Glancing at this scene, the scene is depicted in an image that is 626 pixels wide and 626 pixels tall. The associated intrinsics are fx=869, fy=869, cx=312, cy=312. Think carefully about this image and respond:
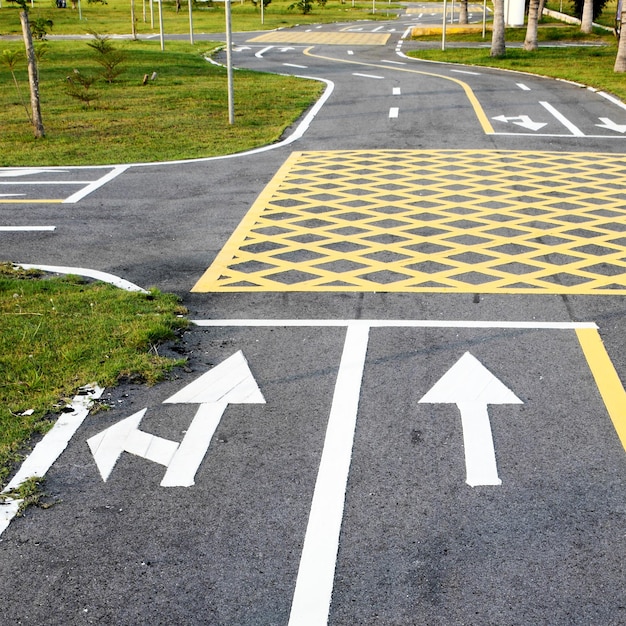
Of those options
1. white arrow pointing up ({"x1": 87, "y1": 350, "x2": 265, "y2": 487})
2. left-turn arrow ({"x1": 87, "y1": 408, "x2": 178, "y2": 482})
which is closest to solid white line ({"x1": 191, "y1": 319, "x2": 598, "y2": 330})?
white arrow pointing up ({"x1": 87, "y1": 350, "x2": 265, "y2": 487})

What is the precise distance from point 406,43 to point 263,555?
41555mm

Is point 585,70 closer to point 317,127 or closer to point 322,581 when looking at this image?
point 317,127

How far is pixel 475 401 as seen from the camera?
6.53 metres

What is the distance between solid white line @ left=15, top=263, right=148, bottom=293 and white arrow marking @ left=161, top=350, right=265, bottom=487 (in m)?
2.23

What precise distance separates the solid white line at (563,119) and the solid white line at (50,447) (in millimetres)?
14344

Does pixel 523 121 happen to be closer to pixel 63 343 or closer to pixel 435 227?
pixel 435 227

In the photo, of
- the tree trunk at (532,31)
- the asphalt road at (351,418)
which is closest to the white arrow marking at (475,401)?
the asphalt road at (351,418)

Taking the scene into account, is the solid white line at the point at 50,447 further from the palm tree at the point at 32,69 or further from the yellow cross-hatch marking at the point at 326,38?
the yellow cross-hatch marking at the point at 326,38

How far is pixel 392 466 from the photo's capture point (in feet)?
18.5

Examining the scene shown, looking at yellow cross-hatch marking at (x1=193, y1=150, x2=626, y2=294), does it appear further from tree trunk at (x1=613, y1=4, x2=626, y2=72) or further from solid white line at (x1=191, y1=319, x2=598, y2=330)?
tree trunk at (x1=613, y1=4, x2=626, y2=72)

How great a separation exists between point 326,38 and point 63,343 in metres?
42.1

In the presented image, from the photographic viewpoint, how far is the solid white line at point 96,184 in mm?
13227

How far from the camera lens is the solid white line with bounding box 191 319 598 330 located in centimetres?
800

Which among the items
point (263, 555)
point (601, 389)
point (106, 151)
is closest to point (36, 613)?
point (263, 555)
